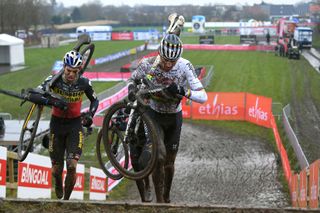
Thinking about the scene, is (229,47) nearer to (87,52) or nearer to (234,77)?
(234,77)

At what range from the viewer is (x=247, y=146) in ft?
Answer: 81.1

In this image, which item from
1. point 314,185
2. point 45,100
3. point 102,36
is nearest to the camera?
point 45,100

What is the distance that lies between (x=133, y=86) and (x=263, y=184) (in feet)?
40.1

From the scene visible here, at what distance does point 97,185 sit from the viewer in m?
15.9

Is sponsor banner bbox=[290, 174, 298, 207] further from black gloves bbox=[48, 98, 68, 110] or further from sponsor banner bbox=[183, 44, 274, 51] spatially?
sponsor banner bbox=[183, 44, 274, 51]

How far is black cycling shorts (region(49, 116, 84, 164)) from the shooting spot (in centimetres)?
848

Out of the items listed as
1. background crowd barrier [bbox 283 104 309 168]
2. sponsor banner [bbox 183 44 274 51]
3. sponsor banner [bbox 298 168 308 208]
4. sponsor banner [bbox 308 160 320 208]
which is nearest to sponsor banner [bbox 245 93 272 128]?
background crowd barrier [bbox 283 104 309 168]

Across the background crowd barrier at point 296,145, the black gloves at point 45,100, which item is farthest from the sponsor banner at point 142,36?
the black gloves at point 45,100

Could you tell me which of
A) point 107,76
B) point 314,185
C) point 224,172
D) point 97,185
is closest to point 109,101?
point 224,172

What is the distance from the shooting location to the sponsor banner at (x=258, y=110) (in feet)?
93.4

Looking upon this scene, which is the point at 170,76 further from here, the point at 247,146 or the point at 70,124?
the point at 247,146

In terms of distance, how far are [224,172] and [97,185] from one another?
20.4ft

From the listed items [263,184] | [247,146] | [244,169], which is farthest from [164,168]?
[247,146]

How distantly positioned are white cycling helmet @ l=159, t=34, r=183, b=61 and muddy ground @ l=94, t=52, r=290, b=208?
300 inches
